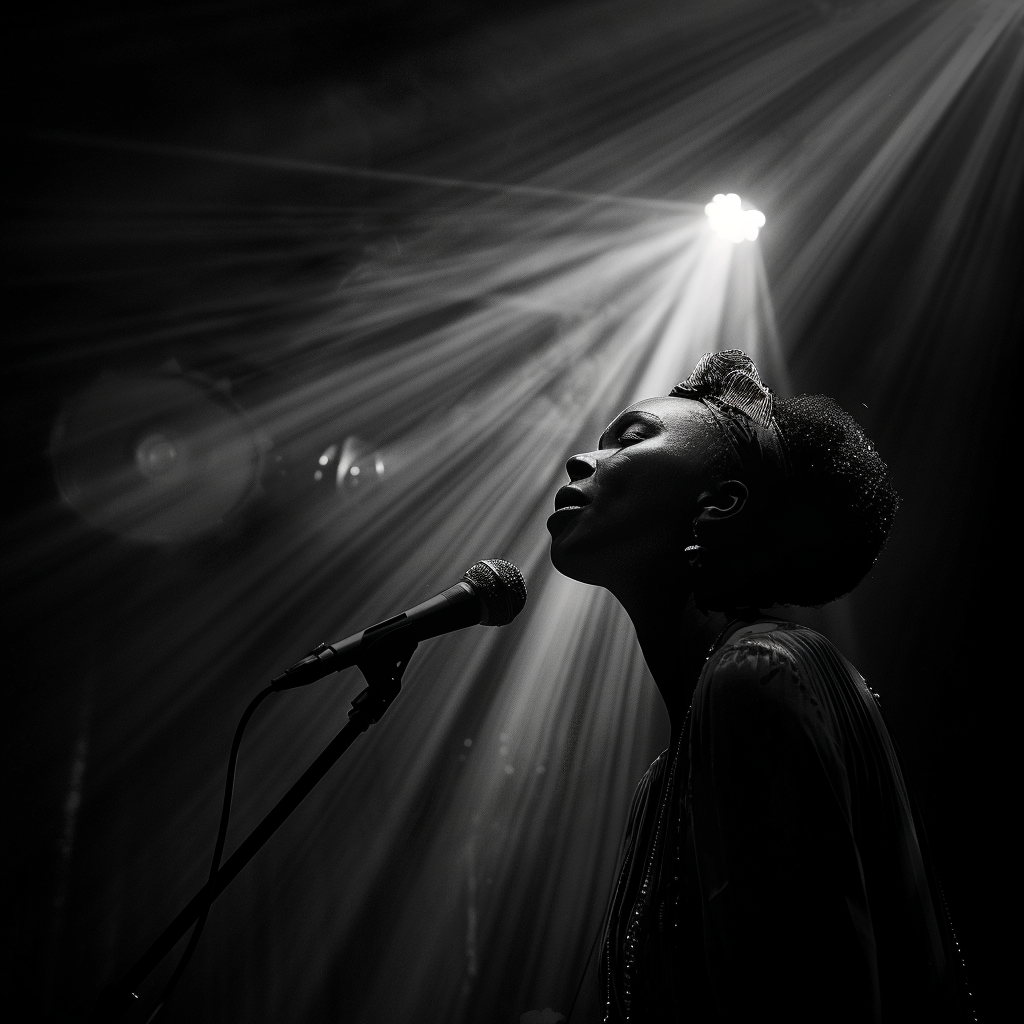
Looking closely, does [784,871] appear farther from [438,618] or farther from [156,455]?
[156,455]

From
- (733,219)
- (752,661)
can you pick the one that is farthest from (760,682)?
(733,219)

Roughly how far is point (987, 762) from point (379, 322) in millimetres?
3568

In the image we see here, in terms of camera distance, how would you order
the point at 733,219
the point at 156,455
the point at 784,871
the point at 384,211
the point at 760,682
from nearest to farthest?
the point at 784,871 → the point at 760,682 → the point at 733,219 → the point at 384,211 → the point at 156,455

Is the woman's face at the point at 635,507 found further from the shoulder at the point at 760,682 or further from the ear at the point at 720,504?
the shoulder at the point at 760,682

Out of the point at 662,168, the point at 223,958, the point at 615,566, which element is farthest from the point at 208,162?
the point at 223,958

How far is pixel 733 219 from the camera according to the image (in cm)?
362

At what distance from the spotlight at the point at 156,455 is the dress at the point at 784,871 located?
3.48 metres

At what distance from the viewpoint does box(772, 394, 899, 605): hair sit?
145 cm

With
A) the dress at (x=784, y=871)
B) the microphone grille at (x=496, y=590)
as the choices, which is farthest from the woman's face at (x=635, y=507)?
the dress at (x=784, y=871)

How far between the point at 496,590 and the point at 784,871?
0.76 meters

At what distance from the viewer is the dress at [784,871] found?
0.90 m

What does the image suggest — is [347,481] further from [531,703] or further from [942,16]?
[942,16]

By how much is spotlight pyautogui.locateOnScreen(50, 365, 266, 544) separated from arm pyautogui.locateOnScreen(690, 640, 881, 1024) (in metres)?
3.58

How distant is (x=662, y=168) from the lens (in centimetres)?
356
